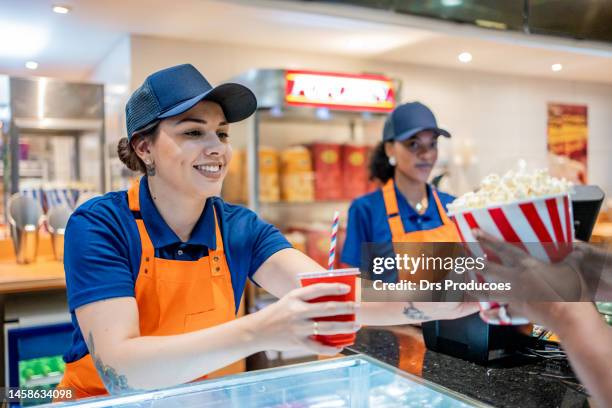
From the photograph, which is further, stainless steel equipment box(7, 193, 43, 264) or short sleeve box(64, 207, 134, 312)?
stainless steel equipment box(7, 193, 43, 264)

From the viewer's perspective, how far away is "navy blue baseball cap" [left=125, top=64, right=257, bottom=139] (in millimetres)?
1493

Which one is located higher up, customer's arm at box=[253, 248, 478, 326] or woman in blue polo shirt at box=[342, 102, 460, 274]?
woman in blue polo shirt at box=[342, 102, 460, 274]

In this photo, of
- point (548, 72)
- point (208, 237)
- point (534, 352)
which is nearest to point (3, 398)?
point (208, 237)

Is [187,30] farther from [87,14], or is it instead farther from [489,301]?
[489,301]

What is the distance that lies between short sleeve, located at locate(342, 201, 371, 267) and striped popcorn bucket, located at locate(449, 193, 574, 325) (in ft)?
6.05

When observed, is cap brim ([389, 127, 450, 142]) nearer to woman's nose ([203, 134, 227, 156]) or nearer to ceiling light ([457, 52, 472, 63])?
woman's nose ([203, 134, 227, 156])

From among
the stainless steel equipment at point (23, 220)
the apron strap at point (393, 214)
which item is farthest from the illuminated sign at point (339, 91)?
the stainless steel equipment at point (23, 220)

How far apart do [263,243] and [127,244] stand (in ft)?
1.35

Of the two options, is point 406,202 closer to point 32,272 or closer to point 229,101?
point 229,101

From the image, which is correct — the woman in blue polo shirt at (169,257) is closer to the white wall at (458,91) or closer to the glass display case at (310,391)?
the glass display case at (310,391)

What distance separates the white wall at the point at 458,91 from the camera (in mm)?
4879

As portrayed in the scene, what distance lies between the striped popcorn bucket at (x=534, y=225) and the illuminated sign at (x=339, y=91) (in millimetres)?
3433

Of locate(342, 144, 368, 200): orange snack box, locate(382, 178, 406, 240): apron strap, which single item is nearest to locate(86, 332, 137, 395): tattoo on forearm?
locate(382, 178, 406, 240): apron strap

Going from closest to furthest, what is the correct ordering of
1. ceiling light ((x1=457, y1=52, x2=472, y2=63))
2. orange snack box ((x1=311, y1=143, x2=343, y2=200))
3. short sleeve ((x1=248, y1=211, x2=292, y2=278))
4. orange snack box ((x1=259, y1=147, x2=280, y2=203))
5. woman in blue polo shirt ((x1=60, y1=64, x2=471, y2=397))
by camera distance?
woman in blue polo shirt ((x1=60, y1=64, x2=471, y2=397)), short sleeve ((x1=248, y1=211, x2=292, y2=278)), orange snack box ((x1=259, y1=147, x2=280, y2=203)), orange snack box ((x1=311, y1=143, x2=343, y2=200)), ceiling light ((x1=457, y1=52, x2=472, y2=63))
